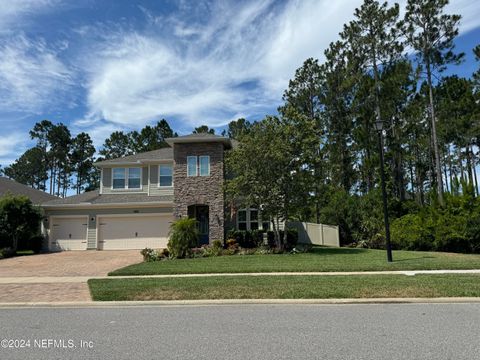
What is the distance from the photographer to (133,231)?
2344 centimetres

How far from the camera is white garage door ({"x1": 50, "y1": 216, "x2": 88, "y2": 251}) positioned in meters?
23.6

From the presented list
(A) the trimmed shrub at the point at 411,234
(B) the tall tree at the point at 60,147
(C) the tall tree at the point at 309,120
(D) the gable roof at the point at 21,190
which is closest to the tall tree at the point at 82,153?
(B) the tall tree at the point at 60,147

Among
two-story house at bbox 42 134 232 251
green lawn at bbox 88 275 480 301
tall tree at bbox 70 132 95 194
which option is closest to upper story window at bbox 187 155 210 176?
two-story house at bbox 42 134 232 251

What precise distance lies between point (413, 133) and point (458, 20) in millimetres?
9446

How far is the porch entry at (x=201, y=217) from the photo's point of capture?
2283 cm

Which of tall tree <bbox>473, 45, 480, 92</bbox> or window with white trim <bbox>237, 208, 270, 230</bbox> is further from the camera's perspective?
tall tree <bbox>473, 45, 480, 92</bbox>

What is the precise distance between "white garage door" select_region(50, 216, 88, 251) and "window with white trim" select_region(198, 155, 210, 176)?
8.18 m

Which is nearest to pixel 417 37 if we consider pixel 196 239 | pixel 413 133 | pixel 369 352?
pixel 413 133

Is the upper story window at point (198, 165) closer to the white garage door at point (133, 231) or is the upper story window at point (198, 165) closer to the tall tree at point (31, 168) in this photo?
the white garage door at point (133, 231)

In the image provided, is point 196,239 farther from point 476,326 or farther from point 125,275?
point 476,326

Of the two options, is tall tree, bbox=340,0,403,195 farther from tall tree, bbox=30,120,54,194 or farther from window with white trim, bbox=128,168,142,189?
tall tree, bbox=30,120,54,194

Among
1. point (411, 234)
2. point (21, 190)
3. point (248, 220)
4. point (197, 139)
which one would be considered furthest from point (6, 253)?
point (411, 234)

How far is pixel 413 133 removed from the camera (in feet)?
104

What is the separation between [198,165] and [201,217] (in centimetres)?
331
